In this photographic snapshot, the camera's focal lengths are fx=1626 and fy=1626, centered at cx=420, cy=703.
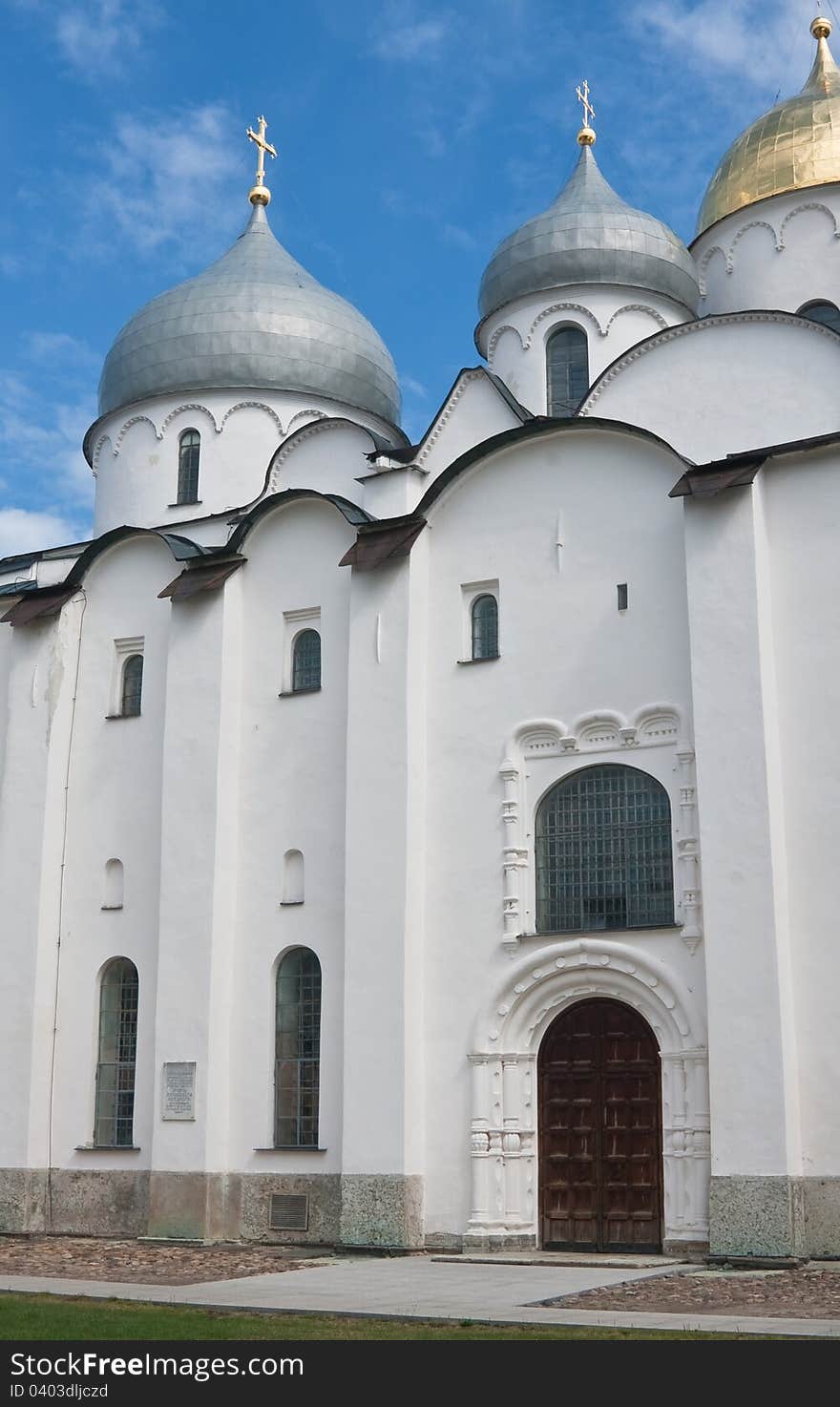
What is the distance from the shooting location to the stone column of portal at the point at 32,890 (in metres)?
18.0

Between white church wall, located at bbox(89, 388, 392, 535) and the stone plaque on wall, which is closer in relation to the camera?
the stone plaque on wall

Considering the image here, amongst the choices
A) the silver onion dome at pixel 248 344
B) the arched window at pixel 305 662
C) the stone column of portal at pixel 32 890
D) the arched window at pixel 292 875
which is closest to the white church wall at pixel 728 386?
the arched window at pixel 305 662

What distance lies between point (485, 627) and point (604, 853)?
2816 mm

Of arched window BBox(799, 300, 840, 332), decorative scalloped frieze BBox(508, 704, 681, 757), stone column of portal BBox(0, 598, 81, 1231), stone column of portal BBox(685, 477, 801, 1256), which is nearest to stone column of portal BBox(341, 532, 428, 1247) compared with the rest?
decorative scalloped frieze BBox(508, 704, 681, 757)

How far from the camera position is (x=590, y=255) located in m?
20.5

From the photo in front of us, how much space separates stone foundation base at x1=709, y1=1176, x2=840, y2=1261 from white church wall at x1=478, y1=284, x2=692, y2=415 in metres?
10.1

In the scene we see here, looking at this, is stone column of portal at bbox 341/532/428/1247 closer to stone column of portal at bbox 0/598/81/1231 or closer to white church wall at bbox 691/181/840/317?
stone column of portal at bbox 0/598/81/1231

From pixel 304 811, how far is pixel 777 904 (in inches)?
212

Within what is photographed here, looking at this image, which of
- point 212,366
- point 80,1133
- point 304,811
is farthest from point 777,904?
point 212,366

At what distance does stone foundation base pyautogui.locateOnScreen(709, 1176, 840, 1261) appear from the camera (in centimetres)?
1341

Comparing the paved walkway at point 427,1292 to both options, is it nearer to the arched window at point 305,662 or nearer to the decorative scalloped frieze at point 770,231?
the arched window at point 305,662

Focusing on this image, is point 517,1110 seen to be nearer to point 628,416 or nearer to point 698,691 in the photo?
point 698,691

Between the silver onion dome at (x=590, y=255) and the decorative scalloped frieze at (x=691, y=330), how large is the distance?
3.51 m

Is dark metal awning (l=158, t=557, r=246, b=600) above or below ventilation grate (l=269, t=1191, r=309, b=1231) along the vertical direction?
above
